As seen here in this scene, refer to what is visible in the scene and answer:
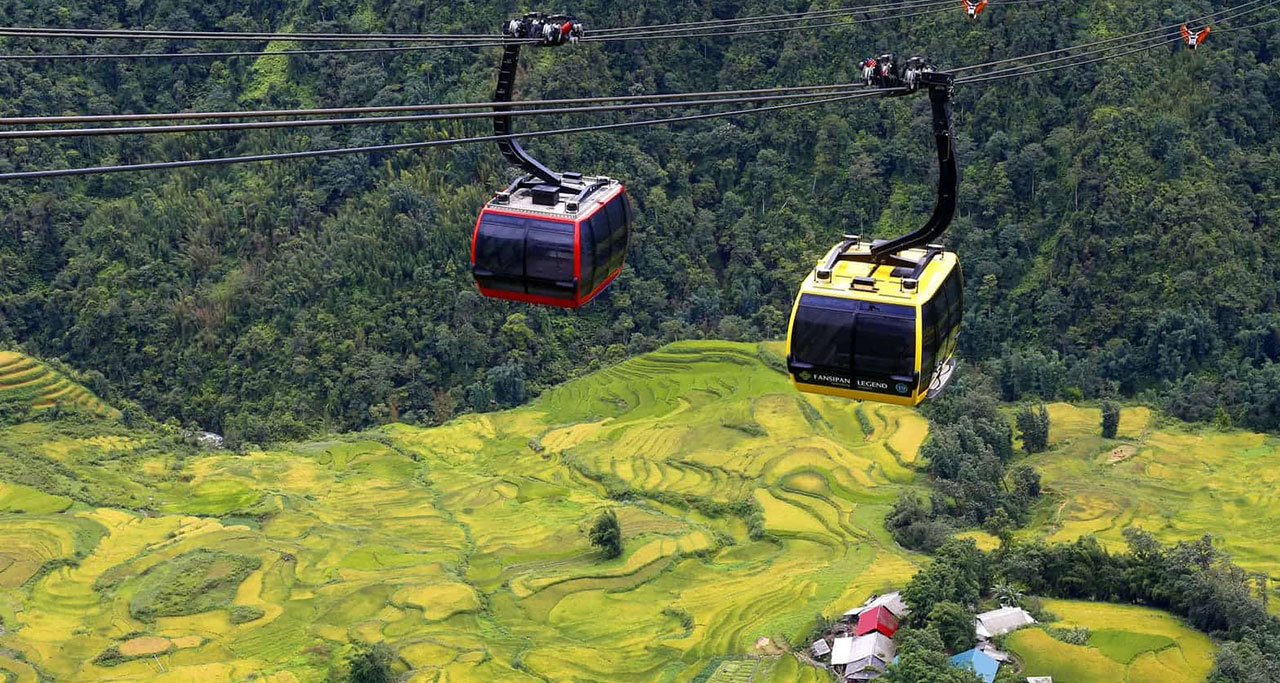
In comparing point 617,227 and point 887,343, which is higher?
point 617,227

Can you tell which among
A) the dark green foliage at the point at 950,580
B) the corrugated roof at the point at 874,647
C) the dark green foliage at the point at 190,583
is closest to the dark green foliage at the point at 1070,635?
the dark green foliage at the point at 950,580

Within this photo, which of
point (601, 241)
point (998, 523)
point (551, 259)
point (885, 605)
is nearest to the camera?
point (551, 259)

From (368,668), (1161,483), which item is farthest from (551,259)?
(1161,483)

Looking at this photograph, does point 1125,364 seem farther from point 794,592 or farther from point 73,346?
point 73,346

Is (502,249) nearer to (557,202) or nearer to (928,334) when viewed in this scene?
(557,202)

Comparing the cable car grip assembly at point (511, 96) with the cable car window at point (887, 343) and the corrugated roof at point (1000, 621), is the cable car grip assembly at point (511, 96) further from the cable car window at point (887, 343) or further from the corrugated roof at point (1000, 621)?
the corrugated roof at point (1000, 621)

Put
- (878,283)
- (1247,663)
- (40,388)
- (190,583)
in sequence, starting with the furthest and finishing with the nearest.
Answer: (40,388) → (190,583) → (1247,663) → (878,283)

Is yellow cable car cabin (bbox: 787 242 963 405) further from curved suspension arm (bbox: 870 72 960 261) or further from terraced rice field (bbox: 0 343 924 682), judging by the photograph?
terraced rice field (bbox: 0 343 924 682)
